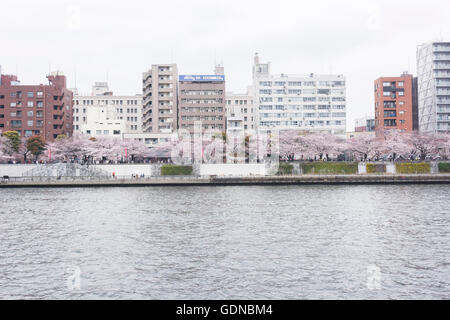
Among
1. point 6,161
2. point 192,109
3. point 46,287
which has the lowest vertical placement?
point 46,287

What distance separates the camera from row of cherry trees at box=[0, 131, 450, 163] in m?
110

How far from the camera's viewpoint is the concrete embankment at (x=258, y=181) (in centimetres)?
9038

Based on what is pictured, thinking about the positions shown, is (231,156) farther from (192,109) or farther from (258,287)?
(258,287)

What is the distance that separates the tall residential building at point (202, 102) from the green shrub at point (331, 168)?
38.1 meters

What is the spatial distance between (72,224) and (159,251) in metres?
15.8

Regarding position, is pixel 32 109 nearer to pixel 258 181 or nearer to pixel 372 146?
pixel 258 181

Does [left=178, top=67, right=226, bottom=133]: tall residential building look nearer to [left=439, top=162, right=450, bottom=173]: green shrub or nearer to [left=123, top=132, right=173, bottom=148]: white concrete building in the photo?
[left=123, top=132, right=173, bottom=148]: white concrete building

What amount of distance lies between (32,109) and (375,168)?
285 ft

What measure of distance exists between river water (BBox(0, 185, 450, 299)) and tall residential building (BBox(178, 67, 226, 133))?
8085 centimetres

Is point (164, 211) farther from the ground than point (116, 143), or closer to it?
closer to it

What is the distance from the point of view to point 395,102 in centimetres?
13912
